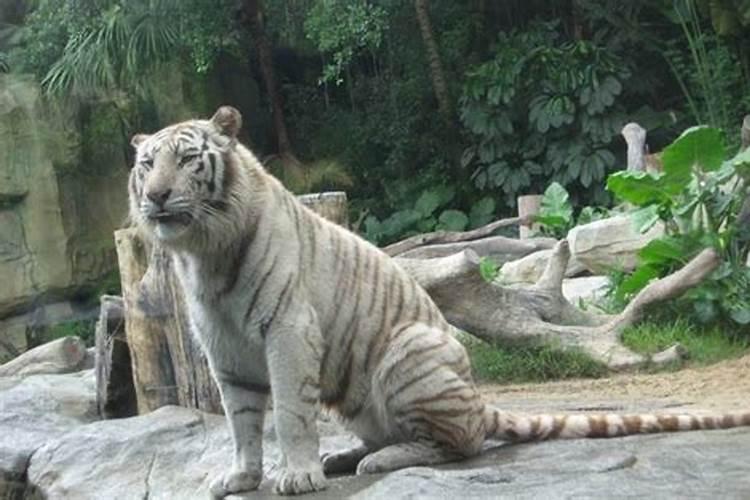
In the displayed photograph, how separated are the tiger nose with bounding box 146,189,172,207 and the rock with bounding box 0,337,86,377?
5.31 meters

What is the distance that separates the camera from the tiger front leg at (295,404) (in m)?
4.27

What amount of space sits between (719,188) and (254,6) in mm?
8676

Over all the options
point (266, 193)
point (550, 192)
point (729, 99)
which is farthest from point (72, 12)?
point (266, 193)

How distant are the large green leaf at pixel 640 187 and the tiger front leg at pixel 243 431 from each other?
4.41 m

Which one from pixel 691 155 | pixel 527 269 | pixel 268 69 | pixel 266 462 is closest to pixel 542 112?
pixel 268 69

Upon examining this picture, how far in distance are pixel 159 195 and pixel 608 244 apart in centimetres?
607

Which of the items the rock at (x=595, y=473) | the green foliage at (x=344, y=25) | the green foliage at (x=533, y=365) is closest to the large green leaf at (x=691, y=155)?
the green foliage at (x=533, y=365)

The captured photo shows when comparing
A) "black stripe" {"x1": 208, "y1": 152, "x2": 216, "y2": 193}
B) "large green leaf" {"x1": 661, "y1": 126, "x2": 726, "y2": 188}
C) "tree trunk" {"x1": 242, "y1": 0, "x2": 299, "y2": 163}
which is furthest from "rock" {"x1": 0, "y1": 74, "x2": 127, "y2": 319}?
"black stripe" {"x1": 208, "y1": 152, "x2": 216, "y2": 193}

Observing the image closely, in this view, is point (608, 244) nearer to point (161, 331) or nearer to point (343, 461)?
point (161, 331)

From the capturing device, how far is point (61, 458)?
233 inches

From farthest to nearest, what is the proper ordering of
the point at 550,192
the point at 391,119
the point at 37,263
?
the point at 391,119 < the point at 37,263 < the point at 550,192

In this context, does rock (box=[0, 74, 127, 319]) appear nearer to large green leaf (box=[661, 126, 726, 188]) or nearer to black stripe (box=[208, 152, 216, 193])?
large green leaf (box=[661, 126, 726, 188])

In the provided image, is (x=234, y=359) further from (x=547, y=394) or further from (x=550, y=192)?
(x=550, y=192)

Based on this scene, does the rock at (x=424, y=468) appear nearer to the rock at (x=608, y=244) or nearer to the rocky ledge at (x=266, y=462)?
the rocky ledge at (x=266, y=462)
